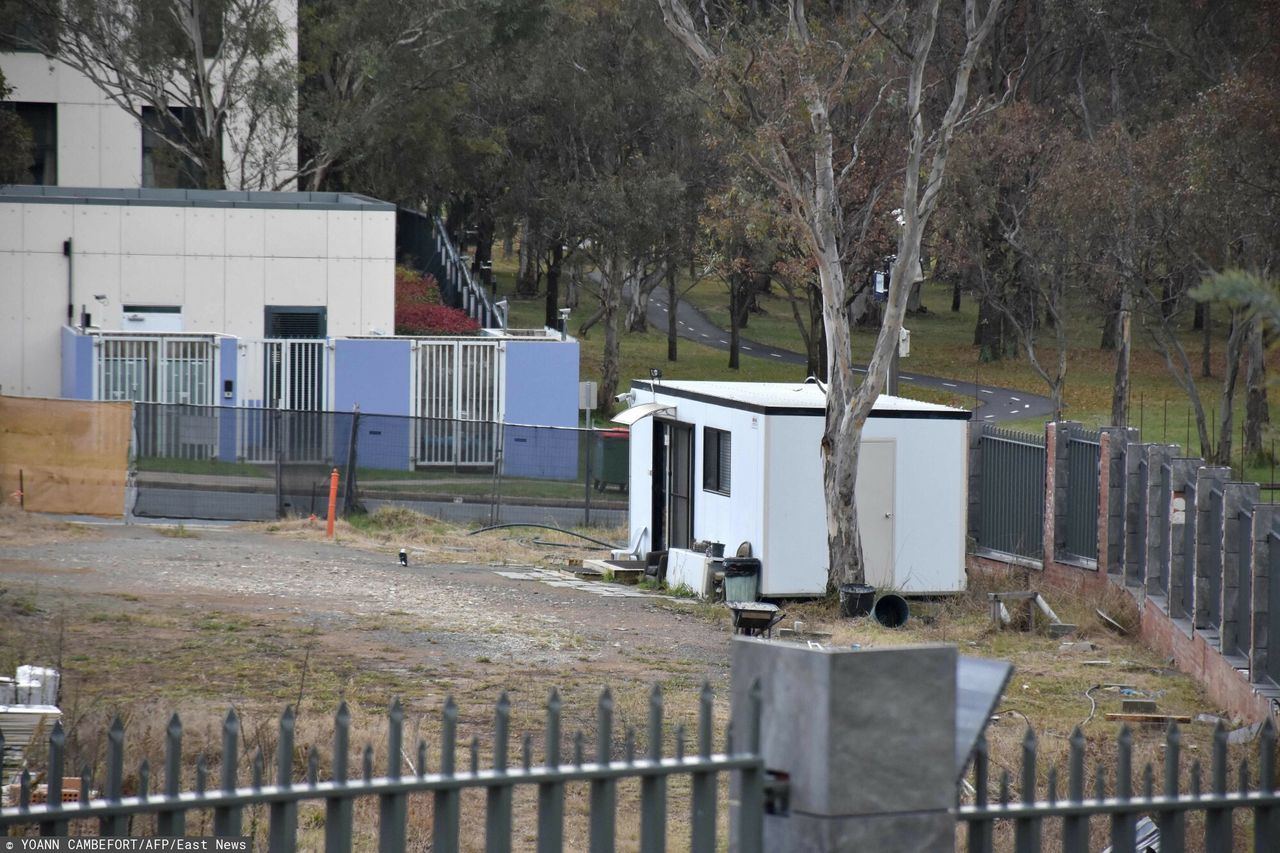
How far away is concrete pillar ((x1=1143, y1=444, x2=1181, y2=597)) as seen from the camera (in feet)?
53.9

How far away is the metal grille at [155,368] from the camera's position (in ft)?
102

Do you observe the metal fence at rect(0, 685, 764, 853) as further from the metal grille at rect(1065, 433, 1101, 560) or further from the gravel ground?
the metal grille at rect(1065, 433, 1101, 560)

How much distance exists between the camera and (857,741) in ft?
12.8

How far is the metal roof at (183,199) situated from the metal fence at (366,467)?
9148 mm

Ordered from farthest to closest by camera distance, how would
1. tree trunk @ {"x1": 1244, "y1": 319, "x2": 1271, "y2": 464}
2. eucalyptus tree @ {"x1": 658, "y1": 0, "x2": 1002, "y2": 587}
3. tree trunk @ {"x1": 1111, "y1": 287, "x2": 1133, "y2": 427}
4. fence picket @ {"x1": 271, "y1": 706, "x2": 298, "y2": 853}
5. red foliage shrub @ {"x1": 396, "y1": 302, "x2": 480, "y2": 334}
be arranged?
red foliage shrub @ {"x1": 396, "y1": 302, "x2": 480, "y2": 334}
tree trunk @ {"x1": 1111, "y1": 287, "x2": 1133, "y2": 427}
tree trunk @ {"x1": 1244, "y1": 319, "x2": 1271, "y2": 464}
eucalyptus tree @ {"x1": 658, "y1": 0, "x2": 1002, "y2": 587}
fence picket @ {"x1": 271, "y1": 706, "x2": 298, "y2": 853}

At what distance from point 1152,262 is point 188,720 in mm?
29818

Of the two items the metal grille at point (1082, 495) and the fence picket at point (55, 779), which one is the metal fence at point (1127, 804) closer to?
the fence picket at point (55, 779)

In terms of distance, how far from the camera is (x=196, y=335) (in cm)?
3155

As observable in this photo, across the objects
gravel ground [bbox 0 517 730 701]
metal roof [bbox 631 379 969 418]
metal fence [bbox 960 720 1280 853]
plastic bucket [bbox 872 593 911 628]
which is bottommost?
plastic bucket [bbox 872 593 911 628]

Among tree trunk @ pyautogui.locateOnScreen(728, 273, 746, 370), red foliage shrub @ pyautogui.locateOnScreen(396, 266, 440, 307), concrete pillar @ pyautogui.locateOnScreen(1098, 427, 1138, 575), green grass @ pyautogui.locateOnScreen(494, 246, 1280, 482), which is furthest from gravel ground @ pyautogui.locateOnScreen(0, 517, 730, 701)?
tree trunk @ pyautogui.locateOnScreen(728, 273, 746, 370)

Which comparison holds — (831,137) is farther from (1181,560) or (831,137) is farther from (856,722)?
(856,722)

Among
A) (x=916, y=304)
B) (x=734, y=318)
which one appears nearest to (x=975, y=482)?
(x=734, y=318)

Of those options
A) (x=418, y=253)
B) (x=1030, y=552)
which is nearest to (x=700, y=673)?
(x=1030, y=552)

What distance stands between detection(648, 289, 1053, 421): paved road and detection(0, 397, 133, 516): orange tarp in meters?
19.4
